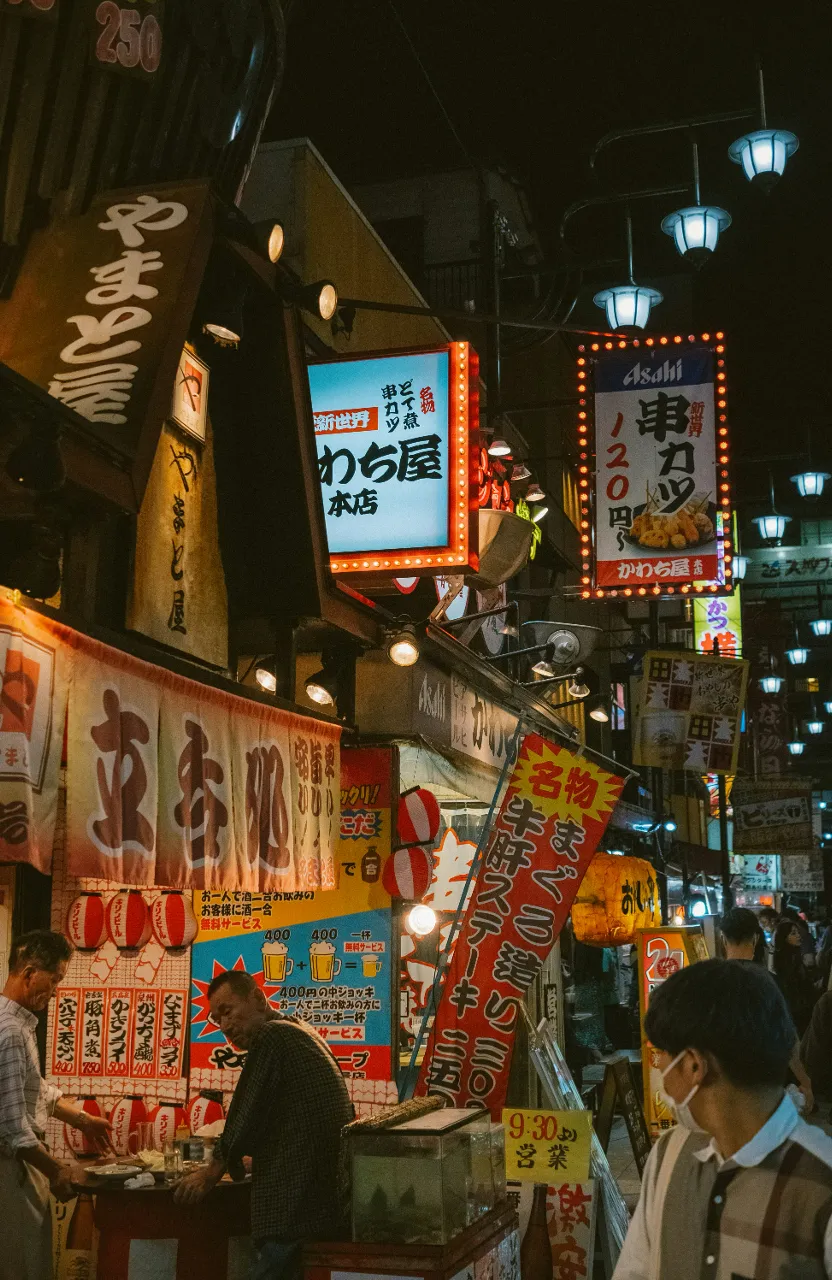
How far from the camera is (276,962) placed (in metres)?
10.5

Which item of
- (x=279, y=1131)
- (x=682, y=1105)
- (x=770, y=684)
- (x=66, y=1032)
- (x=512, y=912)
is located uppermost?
(x=770, y=684)

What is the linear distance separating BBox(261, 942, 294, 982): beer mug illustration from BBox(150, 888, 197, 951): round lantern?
1081mm

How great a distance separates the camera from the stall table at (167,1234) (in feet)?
26.2

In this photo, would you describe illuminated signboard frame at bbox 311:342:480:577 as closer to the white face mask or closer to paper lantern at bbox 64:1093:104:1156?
paper lantern at bbox 64:1093:104:1156

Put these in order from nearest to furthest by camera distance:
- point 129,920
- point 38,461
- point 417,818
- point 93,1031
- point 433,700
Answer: point 38,461 < point 129,920 < point 93,1031 < point 417,818 < point 433,700

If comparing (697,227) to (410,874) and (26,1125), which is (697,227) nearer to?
(410,874)

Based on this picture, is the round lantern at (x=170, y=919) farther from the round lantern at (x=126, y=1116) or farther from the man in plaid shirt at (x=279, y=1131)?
the man in plaid shirt at (x=279, y=1131)

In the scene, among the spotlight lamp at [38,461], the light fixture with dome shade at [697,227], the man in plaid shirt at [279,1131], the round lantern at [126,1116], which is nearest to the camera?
the spotlight lamp at [38,461]

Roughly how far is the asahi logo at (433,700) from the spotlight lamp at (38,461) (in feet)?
19.5

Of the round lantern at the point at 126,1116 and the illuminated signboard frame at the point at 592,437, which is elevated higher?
the illuminated signboard frame at the point at 592,437

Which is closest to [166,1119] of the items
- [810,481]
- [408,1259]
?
[408,1259]

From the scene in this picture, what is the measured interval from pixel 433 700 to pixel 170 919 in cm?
352

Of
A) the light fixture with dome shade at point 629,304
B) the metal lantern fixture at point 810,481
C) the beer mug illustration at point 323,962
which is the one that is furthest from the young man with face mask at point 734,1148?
the metal lantern fixture at point 810,481

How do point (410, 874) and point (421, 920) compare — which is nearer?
point (410, 874)
